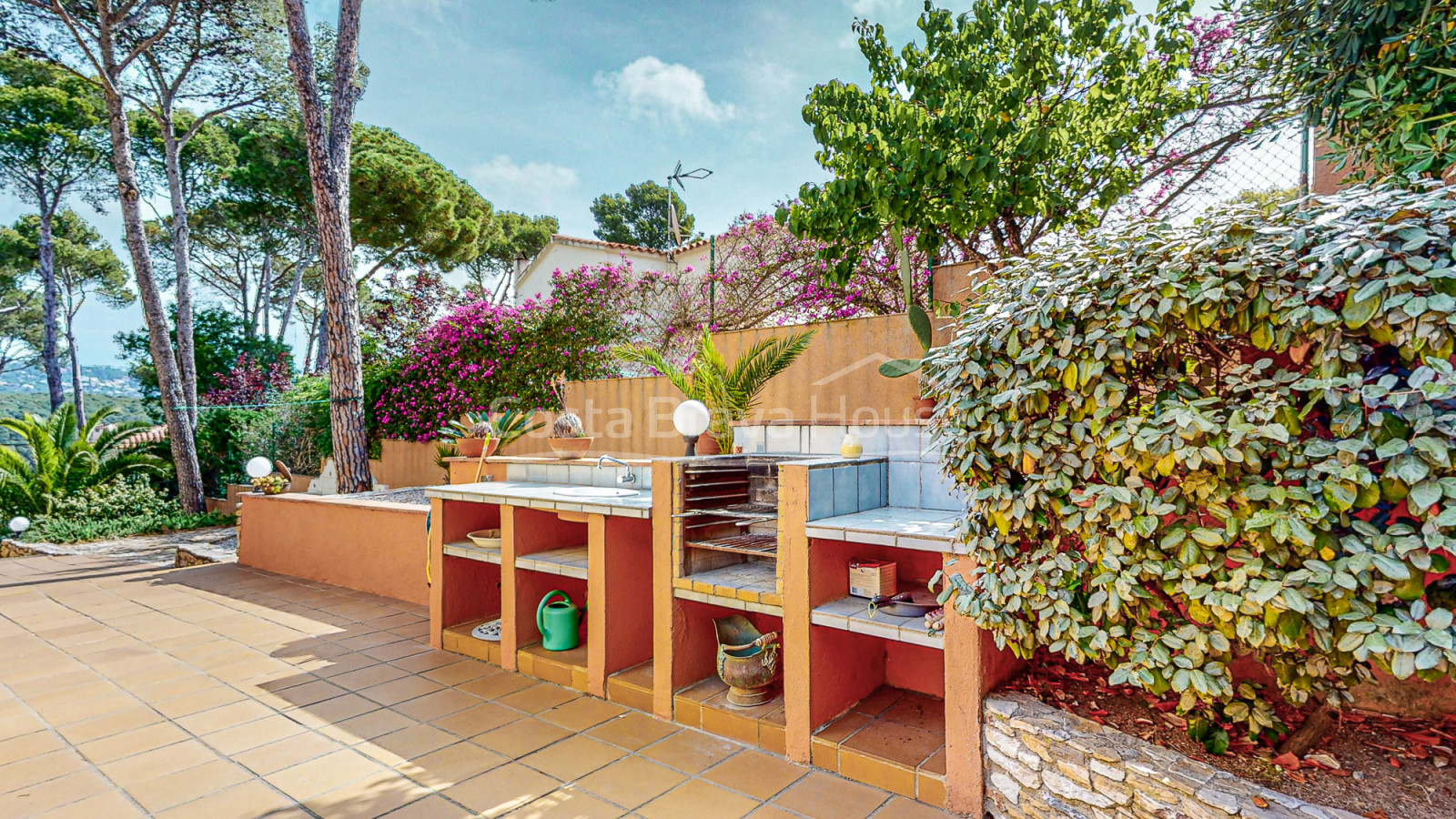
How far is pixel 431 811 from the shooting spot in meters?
2.66

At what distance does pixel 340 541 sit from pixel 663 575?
15.4 ft

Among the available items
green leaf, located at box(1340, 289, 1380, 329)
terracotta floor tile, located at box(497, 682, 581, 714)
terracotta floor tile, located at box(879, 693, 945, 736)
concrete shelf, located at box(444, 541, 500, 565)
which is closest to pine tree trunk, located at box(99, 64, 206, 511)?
concrete shelf, located at box(444, 541, 500, 565)

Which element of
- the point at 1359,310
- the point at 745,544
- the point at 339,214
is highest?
the point at 339,214

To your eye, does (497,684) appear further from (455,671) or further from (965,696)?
(965,696)

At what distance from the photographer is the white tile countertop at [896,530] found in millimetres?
2598

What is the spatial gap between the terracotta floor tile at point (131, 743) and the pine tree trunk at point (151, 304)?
9.07m

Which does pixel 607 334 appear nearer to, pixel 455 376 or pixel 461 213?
pixel 455 376

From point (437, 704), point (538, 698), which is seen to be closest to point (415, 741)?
point (437, 704)

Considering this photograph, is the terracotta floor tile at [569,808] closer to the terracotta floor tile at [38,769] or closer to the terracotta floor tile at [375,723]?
the terracotta floor tile at [375,723]

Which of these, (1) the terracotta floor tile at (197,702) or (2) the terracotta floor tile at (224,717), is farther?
(1) the terracotta floor tile at (197,702)

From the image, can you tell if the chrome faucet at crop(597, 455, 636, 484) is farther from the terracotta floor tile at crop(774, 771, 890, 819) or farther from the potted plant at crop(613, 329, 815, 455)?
the terracotta floor tile at crop(774, 771, 890, 819)

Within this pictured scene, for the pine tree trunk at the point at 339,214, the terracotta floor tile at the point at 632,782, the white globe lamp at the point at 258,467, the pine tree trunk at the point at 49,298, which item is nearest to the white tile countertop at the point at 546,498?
the terracotta floor tile at the point at 632,782

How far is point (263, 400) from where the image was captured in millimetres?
13711

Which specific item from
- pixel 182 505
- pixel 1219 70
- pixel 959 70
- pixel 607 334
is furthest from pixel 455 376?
pixel 1219 70
